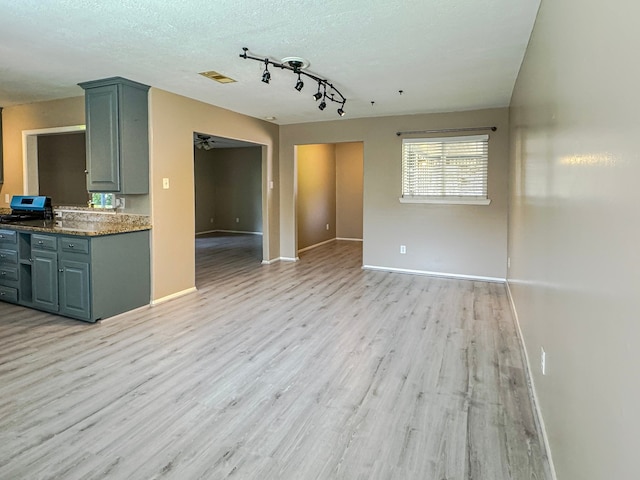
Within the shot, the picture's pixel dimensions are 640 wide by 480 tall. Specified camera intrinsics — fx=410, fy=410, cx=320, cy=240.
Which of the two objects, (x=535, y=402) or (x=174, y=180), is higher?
(x=174, y=180)

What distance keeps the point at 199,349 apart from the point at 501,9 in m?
3.17

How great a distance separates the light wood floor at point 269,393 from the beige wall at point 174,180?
0.44 metres

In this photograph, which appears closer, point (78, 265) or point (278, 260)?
point (78, 265)

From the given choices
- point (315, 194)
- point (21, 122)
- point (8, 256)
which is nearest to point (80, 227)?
point (8, 256)

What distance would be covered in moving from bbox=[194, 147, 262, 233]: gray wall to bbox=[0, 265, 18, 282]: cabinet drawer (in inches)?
256

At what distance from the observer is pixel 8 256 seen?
4.42 meters

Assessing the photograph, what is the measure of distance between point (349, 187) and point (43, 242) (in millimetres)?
6517

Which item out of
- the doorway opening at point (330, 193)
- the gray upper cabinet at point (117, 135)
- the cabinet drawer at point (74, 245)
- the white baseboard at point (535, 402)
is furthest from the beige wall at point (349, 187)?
the cabinet drawer at point (74, 245)

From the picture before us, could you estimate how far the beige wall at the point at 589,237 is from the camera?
0.97 m

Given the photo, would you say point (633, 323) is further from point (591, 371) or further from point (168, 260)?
point (168, 260)

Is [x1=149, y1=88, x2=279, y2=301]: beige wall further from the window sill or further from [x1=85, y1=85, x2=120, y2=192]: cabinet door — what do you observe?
the window sill

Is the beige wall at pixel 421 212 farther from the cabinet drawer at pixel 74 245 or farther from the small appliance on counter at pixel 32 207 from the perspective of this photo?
the cabinet drawer at pixel 74 245

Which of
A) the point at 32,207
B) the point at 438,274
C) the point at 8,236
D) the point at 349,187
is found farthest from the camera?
the point at 349,187

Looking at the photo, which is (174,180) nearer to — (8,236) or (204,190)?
(8,236)
